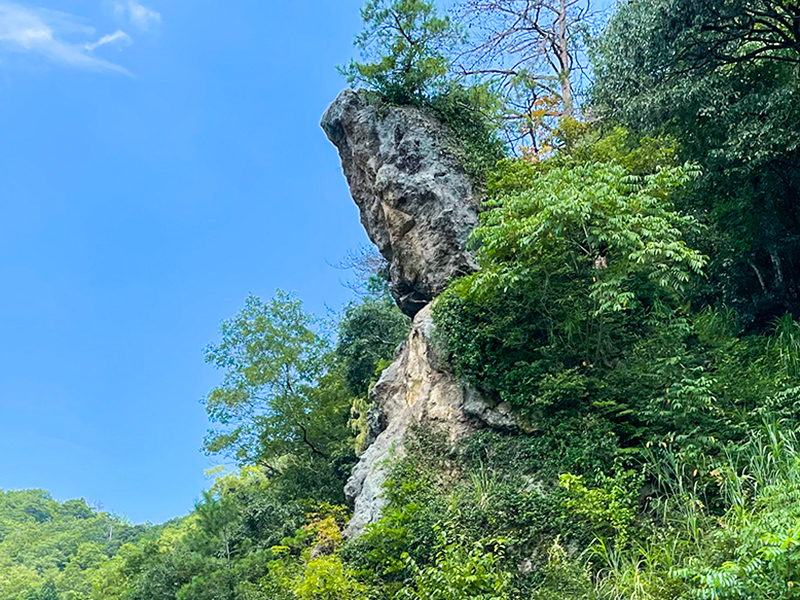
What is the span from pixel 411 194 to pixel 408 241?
3.37ft

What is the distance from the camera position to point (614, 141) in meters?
11.1

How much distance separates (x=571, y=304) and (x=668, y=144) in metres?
4.16

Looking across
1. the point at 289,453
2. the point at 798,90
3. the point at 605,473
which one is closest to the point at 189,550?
the point at 289,453

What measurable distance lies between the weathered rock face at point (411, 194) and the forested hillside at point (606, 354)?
0.60ft

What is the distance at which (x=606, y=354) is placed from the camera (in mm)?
9375

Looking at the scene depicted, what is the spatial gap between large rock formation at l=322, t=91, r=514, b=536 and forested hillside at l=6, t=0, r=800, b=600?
188mm

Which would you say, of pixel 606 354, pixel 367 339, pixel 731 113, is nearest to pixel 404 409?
pixel 606 354

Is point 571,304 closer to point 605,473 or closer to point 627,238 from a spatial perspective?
point 627,238

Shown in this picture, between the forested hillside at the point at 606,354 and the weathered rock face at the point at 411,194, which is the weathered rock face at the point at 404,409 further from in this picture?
the weathered rock face at the point at 411,194

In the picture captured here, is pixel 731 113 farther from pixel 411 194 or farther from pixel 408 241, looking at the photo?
pixel 408 241

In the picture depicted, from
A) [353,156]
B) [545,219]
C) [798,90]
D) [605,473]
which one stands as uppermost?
[353,156]

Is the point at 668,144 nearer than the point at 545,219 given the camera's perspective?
No

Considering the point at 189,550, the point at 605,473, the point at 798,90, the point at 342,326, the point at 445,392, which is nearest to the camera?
the point at 605,473

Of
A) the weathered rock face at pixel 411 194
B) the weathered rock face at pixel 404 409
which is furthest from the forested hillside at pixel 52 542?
the weathered rock face at pixel 411 194
